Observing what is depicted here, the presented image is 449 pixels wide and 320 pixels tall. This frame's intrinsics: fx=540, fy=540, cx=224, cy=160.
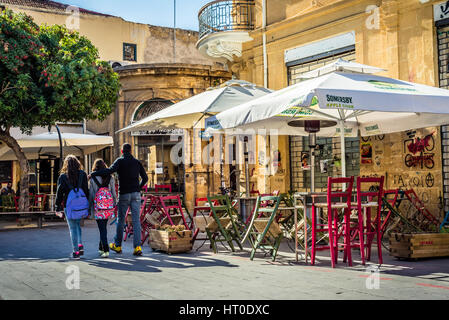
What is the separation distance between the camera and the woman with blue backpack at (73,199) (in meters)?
8.70

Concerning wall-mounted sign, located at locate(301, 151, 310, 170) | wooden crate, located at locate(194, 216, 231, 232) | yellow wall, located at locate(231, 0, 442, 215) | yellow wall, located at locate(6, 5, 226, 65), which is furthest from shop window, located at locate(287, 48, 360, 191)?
yellow wall, located at locate(6, 5, 226, 65)

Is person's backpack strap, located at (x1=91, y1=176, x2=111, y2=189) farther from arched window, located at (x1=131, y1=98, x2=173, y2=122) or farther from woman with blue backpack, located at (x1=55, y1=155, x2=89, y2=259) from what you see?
arched window, located at (x1=131, y1=98, x2=173, y2=122)

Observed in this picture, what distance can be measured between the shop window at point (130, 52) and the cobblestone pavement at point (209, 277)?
24330mm

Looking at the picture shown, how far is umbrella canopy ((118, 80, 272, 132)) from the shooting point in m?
10.4

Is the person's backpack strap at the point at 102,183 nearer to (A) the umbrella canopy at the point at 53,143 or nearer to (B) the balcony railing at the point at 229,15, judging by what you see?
(B) the balcony railing at the point at 229,15

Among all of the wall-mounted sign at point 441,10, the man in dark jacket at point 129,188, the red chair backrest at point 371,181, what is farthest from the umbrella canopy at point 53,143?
the red chair backrest at point 371,181

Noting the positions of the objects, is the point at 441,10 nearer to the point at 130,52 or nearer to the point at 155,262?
the point at 155,262

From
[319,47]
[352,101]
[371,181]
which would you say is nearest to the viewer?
[352,101]

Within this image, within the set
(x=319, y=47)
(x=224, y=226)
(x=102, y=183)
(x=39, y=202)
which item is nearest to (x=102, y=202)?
(x=102, y=183)

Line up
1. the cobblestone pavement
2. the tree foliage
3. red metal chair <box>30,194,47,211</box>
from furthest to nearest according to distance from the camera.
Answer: red metal chair <box>30,194,47,211</box>, the tree foliage, the cobblestone pavement

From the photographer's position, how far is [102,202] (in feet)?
29.2

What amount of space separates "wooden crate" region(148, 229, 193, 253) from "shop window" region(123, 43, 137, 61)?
24642mm

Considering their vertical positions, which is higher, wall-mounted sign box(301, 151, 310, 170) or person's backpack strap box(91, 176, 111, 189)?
wall-mounted sign box(301, 151, 310, 170)

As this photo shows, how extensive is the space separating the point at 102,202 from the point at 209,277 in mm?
3052
